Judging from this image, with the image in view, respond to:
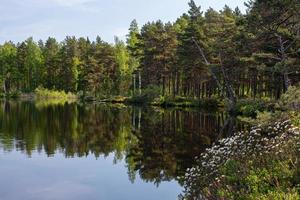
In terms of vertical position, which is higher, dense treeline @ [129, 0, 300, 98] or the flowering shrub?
dense treeline @ [129, 0, 300, 98]

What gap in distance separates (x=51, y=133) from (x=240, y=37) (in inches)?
909

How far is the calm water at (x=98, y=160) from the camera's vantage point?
52.8 feet

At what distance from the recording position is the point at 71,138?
29.7 metres

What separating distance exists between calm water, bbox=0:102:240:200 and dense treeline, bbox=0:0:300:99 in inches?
300

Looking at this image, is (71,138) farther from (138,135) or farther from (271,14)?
(271,14)

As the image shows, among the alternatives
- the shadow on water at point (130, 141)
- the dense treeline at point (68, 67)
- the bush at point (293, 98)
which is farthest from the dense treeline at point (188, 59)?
the shadow on water at point (130, 141)

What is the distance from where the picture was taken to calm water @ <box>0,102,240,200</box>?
16.1 metres

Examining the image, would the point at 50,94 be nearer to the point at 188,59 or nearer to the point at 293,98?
the point at 188,59

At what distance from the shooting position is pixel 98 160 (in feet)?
72.4

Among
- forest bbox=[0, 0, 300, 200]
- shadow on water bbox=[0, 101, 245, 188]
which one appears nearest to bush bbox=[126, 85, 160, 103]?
forest bbox=[0, 0, 300, 200]

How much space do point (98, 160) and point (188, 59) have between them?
1732 inches

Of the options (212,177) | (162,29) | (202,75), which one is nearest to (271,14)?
(212,177)

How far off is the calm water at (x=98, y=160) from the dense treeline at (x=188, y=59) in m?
7.63

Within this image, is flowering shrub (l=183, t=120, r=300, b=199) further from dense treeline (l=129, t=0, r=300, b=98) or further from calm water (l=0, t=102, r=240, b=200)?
dense treeline (l=129, t=0, r=300, b=98)
